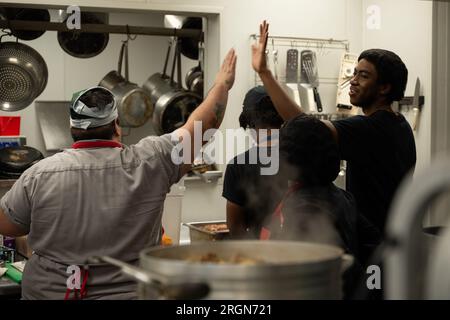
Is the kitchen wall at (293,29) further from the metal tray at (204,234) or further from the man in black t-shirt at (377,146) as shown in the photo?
the man in black t-shirt at (377,146)

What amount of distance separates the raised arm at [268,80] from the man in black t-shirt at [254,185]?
0.17m

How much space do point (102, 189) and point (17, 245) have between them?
1361 millimetres

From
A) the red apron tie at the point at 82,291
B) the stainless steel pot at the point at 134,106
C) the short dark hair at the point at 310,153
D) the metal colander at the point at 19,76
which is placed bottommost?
the red apron tie at the point at 82,291

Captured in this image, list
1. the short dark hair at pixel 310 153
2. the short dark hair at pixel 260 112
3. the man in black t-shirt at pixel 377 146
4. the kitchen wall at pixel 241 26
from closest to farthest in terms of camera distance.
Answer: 1. the short dark hair at pixel 310 153
2. the man in black t-shirt at pixel 377 146
3. the short dark hair at pixel 260 112
4. the kitchen wall at pixel 241 26

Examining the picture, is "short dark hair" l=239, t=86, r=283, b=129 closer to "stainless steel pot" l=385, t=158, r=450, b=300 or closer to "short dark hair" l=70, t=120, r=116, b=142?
"short dark hair" l=70, t=120, r=116, b=142

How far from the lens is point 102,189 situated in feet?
5.85

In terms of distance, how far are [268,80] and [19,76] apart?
2.32 m

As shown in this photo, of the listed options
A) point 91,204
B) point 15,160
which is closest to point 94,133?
point 91,204

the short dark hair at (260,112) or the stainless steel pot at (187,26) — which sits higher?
the stainless steel pot at (187,26)

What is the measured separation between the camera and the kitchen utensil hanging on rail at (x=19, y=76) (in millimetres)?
3711

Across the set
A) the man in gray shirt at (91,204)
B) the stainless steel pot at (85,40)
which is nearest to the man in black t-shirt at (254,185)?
the man in gray shirt at (91,204)

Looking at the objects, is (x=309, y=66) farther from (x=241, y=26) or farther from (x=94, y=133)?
(x=94, y=133)

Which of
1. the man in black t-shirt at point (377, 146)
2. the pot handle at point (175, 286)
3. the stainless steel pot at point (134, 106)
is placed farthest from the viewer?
the stainless steel pot at point (134, 106)
